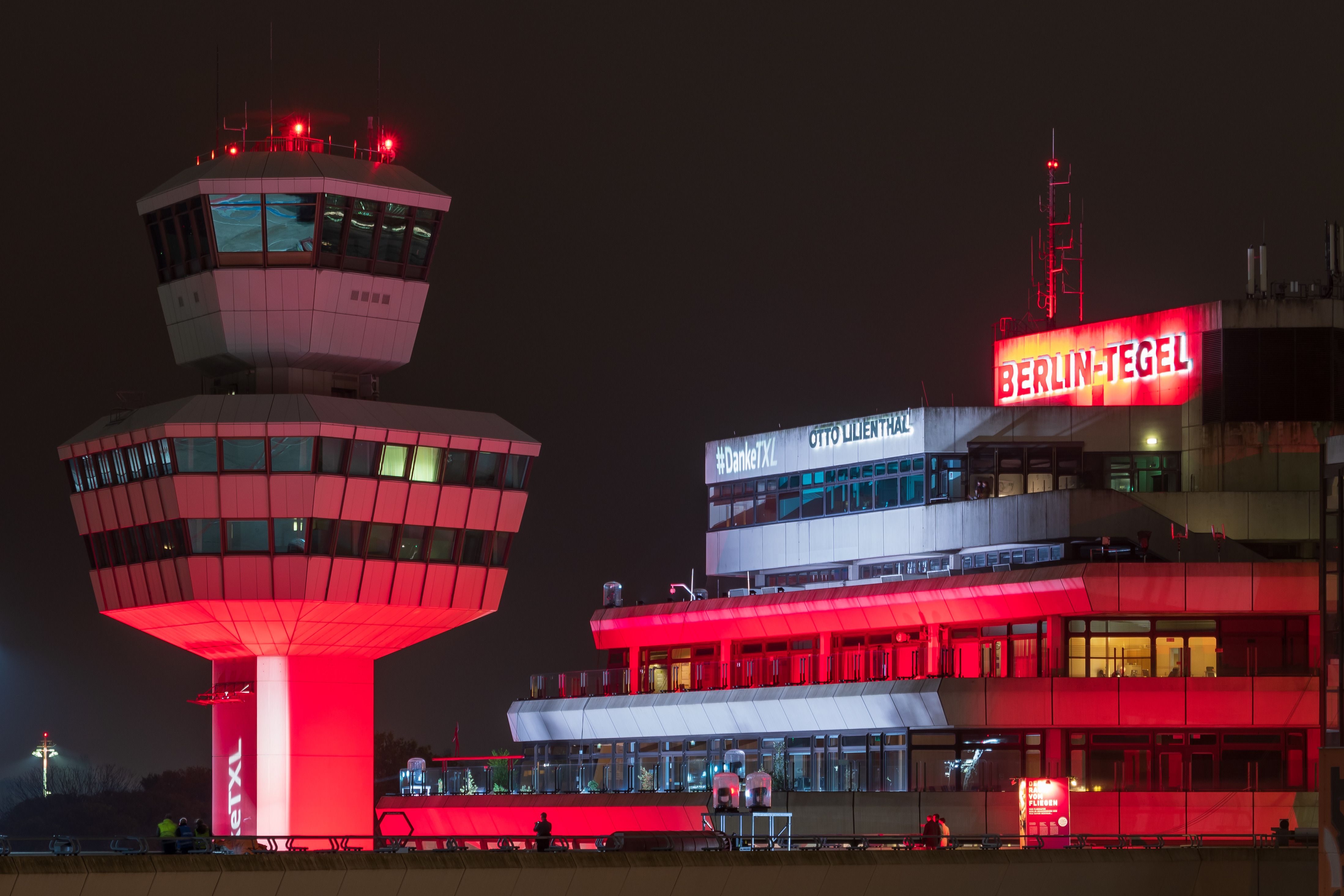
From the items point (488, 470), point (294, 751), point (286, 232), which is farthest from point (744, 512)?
point (286, 232)

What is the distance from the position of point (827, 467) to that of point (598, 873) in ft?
133

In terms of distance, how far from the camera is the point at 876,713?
68250 mm

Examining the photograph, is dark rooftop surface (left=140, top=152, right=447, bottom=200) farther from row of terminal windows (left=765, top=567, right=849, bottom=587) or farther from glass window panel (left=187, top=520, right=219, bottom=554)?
row of terminal windows (left=765, top=567, right=849, bottom=587)

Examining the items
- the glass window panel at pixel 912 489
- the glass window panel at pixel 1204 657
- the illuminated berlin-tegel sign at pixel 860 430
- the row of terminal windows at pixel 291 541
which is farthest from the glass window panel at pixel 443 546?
the glass window panel at pixel 1204 657

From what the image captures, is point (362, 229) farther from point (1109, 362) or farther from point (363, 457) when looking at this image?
point (1109, 362)

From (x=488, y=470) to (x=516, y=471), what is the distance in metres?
1.34

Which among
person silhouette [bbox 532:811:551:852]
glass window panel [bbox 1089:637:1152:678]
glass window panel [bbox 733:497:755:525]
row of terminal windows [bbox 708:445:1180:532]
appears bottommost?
person silhouette [bbox 532:811:551:852]

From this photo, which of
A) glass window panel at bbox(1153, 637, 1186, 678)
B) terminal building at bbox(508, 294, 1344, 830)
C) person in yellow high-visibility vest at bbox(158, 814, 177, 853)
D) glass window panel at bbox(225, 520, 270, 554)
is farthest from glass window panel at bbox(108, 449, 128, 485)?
glass window panel at bbox(1153, 637, 1186, 678)

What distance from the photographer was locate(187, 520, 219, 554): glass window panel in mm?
66438

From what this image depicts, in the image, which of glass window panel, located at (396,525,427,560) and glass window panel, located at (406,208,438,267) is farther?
glass window panel, located at (406,208,438,267)

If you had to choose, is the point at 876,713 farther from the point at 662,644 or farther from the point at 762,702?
the point at 662,644

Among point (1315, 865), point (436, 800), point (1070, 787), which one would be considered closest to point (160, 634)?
point (436, 800)

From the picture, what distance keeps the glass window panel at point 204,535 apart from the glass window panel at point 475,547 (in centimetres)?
881

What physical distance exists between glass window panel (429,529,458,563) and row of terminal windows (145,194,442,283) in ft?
29.5
